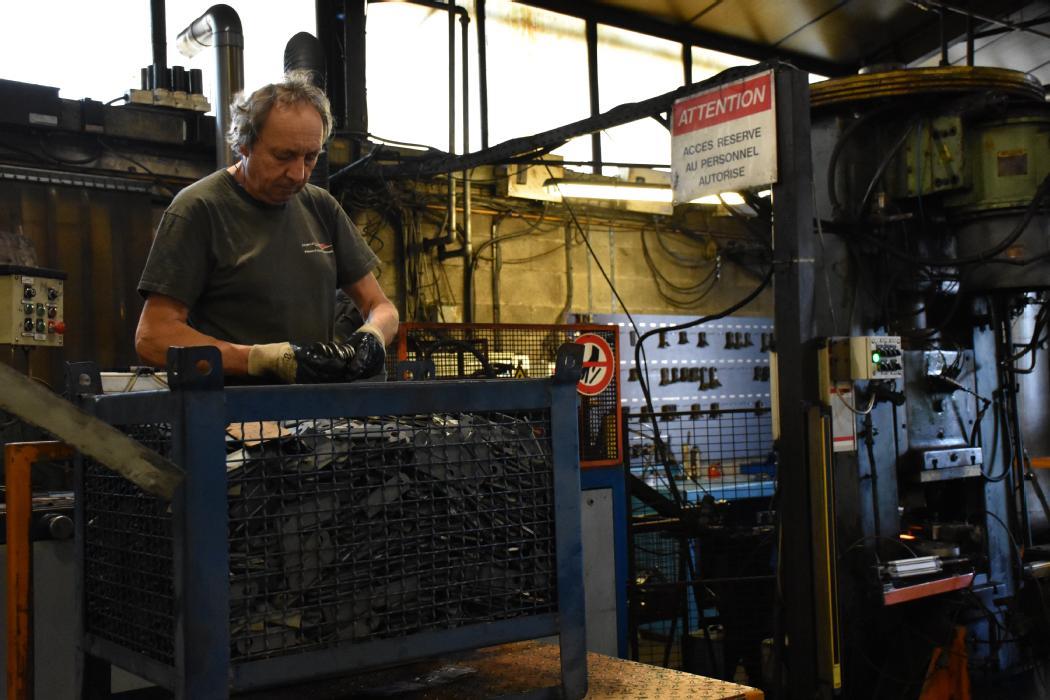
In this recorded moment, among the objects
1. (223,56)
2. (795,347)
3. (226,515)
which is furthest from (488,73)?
(226,515)

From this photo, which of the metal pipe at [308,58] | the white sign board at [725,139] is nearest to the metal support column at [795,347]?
the white sign board at [725,139]

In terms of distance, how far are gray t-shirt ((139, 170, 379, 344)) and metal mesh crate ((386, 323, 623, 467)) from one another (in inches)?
96.2

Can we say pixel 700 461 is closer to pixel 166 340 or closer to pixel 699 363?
pixel 699 363

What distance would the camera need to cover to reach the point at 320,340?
1.77 meters

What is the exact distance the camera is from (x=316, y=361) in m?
1.47

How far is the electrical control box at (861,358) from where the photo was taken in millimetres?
3467

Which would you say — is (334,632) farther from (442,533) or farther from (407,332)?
(407,332)

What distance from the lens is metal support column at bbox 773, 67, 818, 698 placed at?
3352 millimetres

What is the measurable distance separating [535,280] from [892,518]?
131 inches

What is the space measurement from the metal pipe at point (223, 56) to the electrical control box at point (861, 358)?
3027 mm

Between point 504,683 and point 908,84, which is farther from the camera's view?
point 908,84

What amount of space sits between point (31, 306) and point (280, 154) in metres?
3.04

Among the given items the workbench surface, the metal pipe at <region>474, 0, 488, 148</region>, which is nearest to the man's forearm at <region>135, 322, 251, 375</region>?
the workbench surface

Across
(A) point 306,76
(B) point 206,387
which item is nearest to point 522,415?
(B) point 206,387
